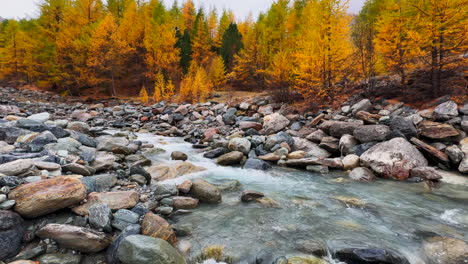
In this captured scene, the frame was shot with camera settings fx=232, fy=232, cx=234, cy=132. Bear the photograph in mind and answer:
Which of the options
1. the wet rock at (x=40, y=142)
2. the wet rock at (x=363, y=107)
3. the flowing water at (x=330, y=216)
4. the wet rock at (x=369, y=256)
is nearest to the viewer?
the wet rock at (x=369, y=256)

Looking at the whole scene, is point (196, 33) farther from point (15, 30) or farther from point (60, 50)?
point (15, 30)

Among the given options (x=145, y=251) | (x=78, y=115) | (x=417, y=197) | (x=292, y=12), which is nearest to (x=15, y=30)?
(x=78, y=115)

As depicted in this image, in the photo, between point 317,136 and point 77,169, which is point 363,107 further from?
point 77,169

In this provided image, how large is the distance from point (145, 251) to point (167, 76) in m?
24.3

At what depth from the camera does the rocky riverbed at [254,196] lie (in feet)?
9.78

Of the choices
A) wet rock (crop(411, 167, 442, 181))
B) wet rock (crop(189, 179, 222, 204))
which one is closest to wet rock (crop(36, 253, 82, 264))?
wet rock (crop(189, 179, 222, 204))

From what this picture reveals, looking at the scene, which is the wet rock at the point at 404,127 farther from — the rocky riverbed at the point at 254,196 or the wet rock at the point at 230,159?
the wet rock at the point at 230,159

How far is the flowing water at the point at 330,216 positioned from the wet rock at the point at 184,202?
0.21 meters

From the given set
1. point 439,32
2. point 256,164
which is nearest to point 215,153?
point 256,164

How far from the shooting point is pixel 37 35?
84.1 ft

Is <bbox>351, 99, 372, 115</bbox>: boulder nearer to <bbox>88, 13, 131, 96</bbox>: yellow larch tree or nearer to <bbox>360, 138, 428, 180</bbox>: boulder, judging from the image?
<bbox>360, 138, 428, 180</bbox>: boulder

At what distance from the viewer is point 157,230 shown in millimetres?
3227

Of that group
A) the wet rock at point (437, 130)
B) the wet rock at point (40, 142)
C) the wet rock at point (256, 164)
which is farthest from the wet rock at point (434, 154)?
the wet rock at point (40, 142)

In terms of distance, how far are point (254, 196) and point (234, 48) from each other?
26.1 m
